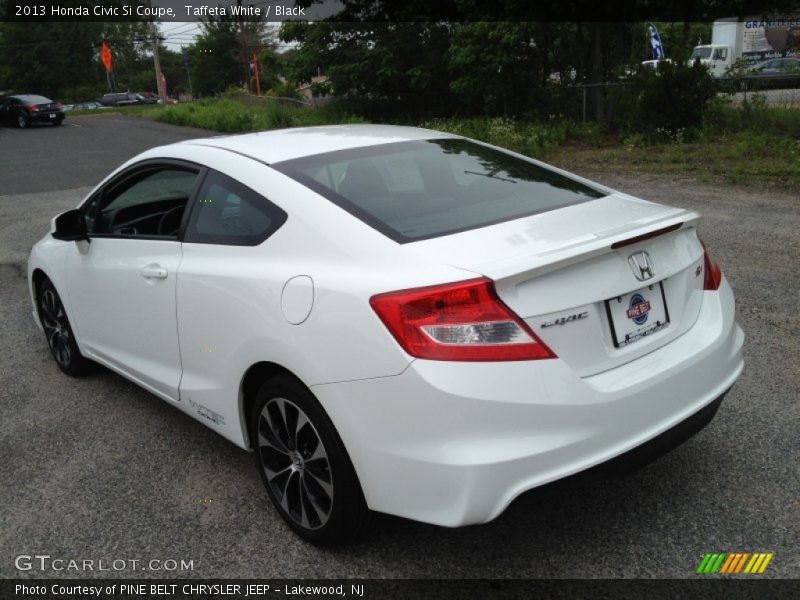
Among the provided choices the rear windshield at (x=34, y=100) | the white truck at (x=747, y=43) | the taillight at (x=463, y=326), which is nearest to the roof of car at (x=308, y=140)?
the taillight at (x=463, y=326)

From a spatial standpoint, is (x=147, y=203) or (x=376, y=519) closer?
(x=376, y=519)

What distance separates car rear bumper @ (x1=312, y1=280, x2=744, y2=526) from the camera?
2367mm

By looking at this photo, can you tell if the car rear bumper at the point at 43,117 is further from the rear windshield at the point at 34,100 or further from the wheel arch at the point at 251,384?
the wheel arch at the point at 251,384

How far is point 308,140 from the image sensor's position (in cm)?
369

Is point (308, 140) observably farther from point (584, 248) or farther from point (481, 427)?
point (481, 427)

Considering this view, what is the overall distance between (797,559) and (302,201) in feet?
7.35

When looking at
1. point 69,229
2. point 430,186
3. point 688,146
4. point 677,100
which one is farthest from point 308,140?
point 677,100

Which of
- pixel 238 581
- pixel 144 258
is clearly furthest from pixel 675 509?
pixel 144 258

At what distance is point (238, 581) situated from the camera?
284 centimetres

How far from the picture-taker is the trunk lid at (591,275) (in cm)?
247

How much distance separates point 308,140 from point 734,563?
2552mm

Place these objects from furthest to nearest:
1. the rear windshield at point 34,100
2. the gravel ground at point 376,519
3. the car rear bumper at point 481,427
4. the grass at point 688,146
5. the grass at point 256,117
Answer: the rear windshield at point 34,100 → the grass at point 256,117 → the grass at point 688,146 → the gravel ground at point 376,519 → the car rear bumper at point 481,427

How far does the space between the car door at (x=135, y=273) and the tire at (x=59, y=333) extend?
317 mm

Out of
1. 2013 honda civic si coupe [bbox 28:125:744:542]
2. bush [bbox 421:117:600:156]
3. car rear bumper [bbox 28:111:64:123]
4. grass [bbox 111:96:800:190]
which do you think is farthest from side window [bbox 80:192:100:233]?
car rear bumper [bbox 28:111:64:123]
